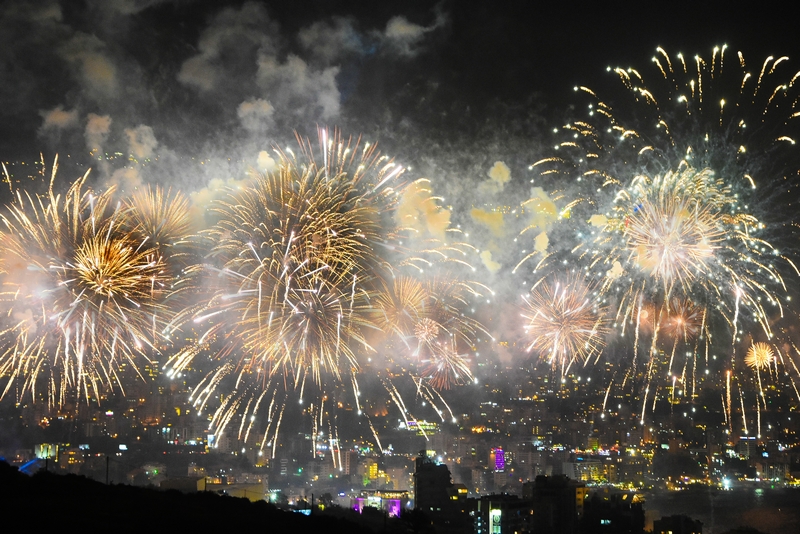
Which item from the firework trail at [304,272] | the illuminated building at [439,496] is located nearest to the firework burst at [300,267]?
the firework trail at [304,272]

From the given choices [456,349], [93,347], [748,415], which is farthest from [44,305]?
[748,415]

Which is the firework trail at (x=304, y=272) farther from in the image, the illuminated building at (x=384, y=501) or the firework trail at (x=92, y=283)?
the illuminated building at (x=384, y=501)

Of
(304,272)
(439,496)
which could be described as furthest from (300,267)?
(439,496)

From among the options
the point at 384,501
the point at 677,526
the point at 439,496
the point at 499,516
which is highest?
the point at 439,496

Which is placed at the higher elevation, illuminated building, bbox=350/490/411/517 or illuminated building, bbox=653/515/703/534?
illuminated building, bbox=350/490/411/517

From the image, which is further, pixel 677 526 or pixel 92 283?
pixel 677 526

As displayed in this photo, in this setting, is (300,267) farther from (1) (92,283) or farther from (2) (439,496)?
(2) (439,496)

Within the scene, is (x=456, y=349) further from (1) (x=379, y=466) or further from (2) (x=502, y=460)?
(2) (x=502, y=460)

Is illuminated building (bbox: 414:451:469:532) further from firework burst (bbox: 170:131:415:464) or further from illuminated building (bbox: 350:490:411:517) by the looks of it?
firework burst (bbox: 170:131:415:464)

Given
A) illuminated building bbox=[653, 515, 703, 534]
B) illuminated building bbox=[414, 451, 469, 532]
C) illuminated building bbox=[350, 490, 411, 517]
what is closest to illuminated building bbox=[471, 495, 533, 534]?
illuminated building bbox=[414, 451, 469, 532]

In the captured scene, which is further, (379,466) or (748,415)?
(748,415)

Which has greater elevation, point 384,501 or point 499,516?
point 384,501
